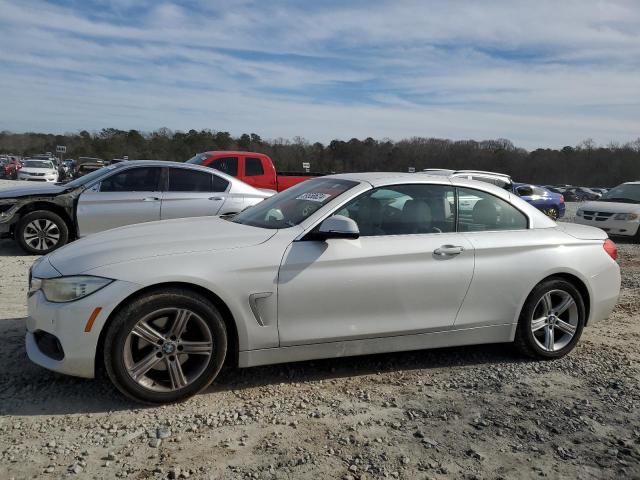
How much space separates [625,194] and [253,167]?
976cm

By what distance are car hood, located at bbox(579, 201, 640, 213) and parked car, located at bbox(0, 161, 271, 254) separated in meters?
9.60

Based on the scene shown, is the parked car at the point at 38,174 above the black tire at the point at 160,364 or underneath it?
above

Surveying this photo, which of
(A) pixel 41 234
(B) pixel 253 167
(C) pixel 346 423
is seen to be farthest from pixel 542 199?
(C) pixel 346 423

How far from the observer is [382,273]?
394cm

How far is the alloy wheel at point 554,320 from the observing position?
456 cm

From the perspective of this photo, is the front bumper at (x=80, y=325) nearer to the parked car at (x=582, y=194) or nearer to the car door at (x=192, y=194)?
the car door at (x=192, y=194)

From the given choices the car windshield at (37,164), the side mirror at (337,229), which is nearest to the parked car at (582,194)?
the car windshield at (37,164)

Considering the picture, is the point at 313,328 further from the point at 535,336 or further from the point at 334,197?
the point at 535,336

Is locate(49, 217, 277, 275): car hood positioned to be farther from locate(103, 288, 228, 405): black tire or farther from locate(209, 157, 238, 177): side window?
locate(209, 157, 238, 177): side window

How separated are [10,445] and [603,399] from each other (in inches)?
150

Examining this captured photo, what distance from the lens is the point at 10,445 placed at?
297 centimetres

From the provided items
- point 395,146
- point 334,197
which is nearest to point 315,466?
point 334,197

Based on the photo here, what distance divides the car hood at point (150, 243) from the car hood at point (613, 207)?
39.3 ft

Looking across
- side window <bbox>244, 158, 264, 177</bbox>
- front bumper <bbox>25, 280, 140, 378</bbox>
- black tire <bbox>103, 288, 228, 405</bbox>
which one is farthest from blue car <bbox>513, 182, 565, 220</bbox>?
front bumper <bbox>25, 280, 140, 378</bbox>
